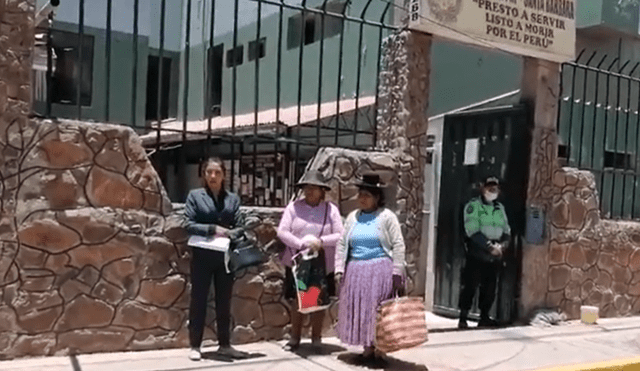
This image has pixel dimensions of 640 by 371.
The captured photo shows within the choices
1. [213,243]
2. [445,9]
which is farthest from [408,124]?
[213,243]

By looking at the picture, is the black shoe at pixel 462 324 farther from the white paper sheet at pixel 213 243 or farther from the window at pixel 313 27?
the window at pixel 313 27

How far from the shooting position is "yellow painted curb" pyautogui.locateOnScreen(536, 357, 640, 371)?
5.78m

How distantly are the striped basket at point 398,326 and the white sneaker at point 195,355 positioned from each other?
1.46 meters

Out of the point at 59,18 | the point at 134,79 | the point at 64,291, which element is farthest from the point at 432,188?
the point at 59,18

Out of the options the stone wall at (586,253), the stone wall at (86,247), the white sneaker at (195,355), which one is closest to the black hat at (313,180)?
the stone wall at (86,247)

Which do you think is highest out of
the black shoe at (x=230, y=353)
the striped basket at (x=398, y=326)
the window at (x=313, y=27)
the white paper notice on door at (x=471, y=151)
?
the window at (x=313, y=27)

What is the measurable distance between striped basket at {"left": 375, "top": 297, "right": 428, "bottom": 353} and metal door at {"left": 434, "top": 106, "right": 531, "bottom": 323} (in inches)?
113

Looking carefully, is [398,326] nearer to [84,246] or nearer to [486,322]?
[84,246]

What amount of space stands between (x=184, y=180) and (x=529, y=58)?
8269 mm

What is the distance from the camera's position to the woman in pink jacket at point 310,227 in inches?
252

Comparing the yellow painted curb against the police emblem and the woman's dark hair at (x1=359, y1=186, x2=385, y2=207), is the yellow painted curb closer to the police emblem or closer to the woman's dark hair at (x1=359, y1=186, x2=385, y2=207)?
the woman's dark hair at (x1=359, y1=186, x2=385, y2=207)

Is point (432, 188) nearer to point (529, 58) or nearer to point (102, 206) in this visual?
point (529, 58)

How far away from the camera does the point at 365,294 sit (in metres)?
6.04

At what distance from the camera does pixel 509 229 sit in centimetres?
833
